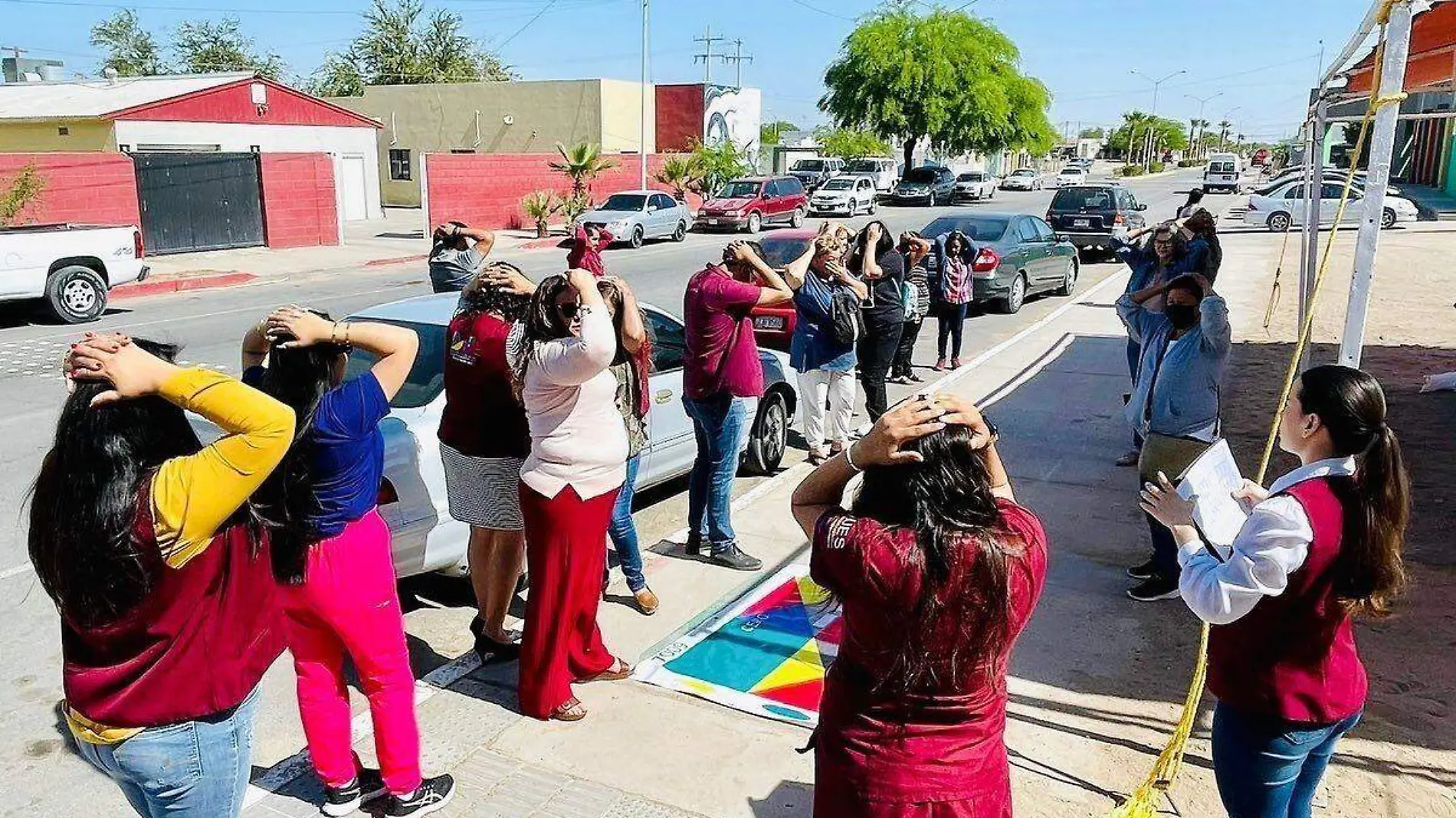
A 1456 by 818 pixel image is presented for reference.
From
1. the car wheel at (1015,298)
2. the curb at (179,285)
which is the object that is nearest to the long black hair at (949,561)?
the car wheel at (1015,298)

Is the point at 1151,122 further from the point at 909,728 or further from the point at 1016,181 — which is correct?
the point at 909,728

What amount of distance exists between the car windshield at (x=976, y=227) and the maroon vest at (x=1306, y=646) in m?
12.8

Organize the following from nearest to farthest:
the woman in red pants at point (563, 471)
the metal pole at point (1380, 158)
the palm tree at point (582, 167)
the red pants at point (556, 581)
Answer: the metal pole at point (1380, 158)
the woman in red pants at point (563, 471)
the red pants at point (556, 581)
the palm tree at point (582, 167)

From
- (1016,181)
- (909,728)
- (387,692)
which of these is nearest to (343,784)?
(387,692)

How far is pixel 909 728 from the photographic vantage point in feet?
7.17

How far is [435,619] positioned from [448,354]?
1680mm

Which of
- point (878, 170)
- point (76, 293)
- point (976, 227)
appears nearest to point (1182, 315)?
point (976, 227)

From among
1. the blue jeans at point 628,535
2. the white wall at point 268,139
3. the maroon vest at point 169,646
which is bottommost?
the blue jeans at point 628,535

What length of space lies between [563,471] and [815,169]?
46.4 metres

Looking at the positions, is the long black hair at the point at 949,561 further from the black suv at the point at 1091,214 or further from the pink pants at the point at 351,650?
the black suv at the point at 1091,214

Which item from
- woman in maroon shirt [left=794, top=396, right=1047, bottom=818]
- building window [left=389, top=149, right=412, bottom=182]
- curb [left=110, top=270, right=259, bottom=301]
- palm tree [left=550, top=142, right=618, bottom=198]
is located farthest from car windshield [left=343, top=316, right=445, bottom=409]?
building window [left=389, top=149, right=412, bottom=182]

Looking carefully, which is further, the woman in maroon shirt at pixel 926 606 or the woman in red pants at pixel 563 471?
the woman in red pants at pixel 563 471

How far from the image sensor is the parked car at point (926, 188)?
4394 cm

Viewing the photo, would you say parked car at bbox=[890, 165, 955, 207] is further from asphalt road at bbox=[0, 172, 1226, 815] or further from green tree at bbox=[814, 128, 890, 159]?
asphalt road at bbox=[0, 172, 1226, 815]
